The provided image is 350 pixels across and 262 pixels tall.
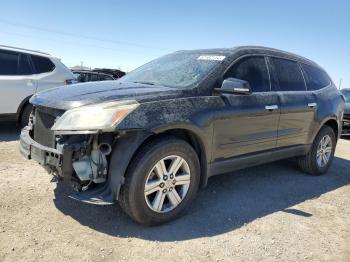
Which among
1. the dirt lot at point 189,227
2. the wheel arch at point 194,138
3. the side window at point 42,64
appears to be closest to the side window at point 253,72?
the wheel arch at point 194,138

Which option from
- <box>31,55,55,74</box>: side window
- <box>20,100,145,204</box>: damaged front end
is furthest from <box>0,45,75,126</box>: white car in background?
<box>20,100,145,204</box>: damaged front end

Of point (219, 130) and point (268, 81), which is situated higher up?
point (268, 81)

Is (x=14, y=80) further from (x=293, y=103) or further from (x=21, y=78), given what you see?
(x=293, y=103)

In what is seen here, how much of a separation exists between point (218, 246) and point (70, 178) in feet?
4.77

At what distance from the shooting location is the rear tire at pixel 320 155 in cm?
580

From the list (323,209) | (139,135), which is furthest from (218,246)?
Answer: (323,209)

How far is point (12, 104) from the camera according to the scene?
7031mm

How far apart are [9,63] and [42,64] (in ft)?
2.11

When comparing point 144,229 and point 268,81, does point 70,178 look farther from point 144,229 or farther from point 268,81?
point 268,81

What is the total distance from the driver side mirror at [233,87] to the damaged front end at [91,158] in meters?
1.12

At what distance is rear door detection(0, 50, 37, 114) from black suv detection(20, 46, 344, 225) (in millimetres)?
3169

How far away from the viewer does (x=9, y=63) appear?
23.6 feet

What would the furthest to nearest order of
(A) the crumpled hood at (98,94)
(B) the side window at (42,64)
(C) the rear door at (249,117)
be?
(B) the side window at (42,64)
(C) the rear door at (249,117)
(A) the crumpled hood at (98,94)

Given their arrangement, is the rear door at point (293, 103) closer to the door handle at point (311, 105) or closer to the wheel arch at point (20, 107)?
the door handle at point (311, 105)
